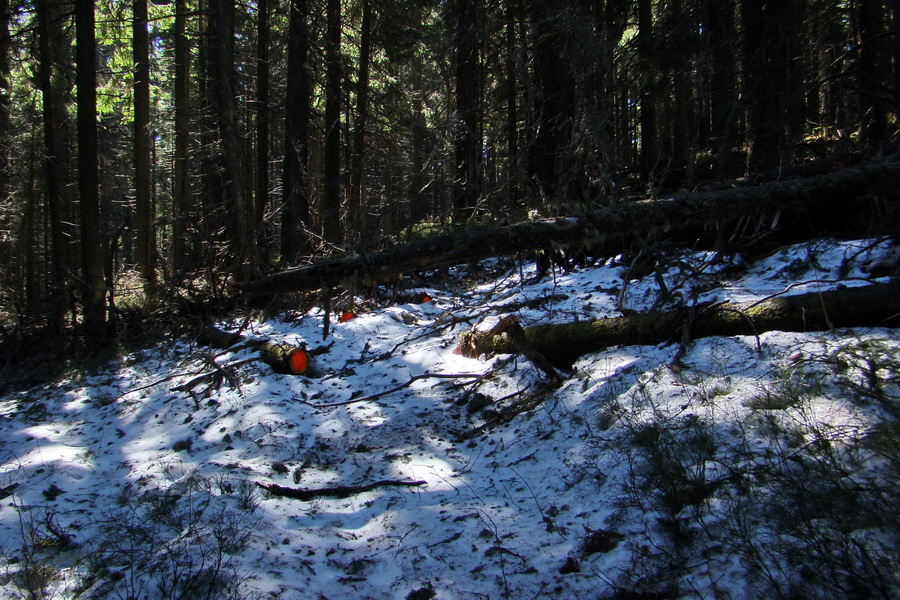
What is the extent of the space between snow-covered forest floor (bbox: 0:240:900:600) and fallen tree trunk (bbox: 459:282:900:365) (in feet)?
0.58

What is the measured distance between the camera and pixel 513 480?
3.82 m

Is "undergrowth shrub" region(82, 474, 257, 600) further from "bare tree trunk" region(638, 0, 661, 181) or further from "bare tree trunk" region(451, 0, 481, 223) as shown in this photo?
"bare tree trunk" region(638, 0, 661, 181)

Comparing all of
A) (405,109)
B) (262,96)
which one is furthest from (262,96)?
(405,109)

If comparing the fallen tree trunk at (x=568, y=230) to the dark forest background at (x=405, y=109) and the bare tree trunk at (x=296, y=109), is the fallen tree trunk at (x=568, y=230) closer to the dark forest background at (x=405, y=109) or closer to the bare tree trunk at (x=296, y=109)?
the dark forest background at (x=405, y=109)

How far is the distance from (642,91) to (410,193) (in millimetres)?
4576

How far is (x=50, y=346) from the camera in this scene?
9.16 m

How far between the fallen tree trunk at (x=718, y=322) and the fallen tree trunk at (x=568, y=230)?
888mm

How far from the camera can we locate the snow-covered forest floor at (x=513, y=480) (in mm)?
2477

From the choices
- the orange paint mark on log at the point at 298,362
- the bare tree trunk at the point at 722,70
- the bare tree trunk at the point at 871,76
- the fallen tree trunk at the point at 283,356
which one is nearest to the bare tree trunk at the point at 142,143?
the fallen tree trunk at the point at 283,356

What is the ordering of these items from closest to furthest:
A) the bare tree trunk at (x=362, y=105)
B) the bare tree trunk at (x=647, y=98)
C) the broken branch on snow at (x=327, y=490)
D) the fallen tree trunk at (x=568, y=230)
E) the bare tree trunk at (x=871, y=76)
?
the fallen tree trunk at (x=568, y=230) → the broken branch on snow at (x=327, y=490) → the bare tree trunk at (x=871, y=76) → the bare tree trunk at (x=647, y=98) → the bare tree trunk at (x=362, y=105)

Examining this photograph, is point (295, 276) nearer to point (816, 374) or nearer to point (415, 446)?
point (415, 446)

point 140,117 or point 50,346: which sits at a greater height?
point 140,117

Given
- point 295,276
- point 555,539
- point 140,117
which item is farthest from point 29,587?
point 140,117

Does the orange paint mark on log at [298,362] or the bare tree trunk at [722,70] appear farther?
the bare tree trunk at [722,70]
